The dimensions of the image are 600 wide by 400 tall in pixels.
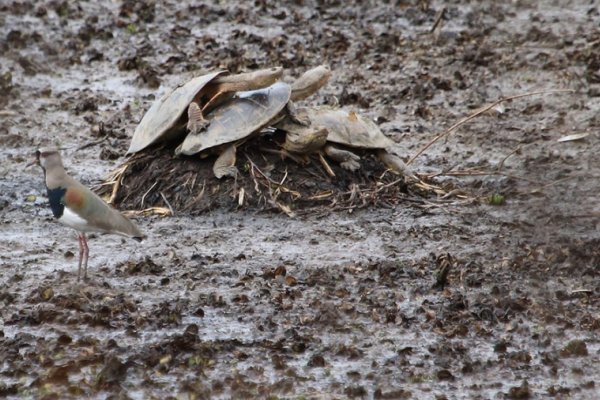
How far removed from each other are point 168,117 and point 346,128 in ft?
5.08

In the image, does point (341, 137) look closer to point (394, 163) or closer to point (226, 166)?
point (394, 163)

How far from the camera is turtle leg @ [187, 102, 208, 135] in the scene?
1018 centimetres

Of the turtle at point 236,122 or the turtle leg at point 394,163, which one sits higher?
the turtle at point 236,122

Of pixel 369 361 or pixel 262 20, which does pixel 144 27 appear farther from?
pixel 369 361

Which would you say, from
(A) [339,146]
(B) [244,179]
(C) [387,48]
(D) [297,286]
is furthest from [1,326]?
(C) [387,48]

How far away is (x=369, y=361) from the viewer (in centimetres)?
730

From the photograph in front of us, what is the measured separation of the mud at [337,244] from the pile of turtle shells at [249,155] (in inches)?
9.7

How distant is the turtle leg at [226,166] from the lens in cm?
1023

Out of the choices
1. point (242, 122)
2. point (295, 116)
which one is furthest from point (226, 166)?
point (295, 116)

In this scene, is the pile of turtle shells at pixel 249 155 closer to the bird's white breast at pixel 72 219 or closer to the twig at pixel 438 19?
the bird's white breast at pixel 72 219

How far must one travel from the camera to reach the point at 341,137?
1054 centimetres

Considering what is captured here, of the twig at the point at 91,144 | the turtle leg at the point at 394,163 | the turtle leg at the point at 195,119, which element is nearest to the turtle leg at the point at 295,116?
the turtle leg at the point at 195,119

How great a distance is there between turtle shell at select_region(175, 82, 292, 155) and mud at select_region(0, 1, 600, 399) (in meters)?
0.65

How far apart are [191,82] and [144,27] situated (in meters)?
5.93
